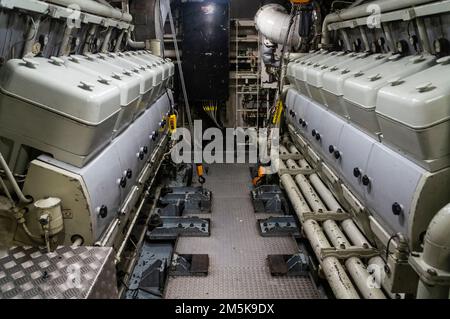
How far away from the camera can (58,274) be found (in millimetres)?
1895

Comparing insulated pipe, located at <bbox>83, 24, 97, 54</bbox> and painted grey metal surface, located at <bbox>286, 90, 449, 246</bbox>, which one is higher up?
insulated pipe, located at <bbox>83, 24, 97, 54</bbox>

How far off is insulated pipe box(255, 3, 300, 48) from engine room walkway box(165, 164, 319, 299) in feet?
8.01

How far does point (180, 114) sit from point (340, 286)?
5506 mm

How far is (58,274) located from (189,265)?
1890 mm

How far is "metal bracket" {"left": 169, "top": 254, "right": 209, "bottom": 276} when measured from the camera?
11.6 feet

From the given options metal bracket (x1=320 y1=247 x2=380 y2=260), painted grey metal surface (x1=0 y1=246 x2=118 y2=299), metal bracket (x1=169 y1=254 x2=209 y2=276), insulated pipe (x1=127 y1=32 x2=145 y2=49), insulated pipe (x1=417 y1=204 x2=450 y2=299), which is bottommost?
metal bracket (x1=169 y1=254 x2=209 y2=276)

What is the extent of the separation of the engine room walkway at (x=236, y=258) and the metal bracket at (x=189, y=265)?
55mm

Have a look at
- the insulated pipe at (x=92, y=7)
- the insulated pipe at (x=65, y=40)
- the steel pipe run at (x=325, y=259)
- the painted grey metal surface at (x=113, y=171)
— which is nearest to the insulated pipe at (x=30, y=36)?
the insulated pipe at (x=92, y=7)

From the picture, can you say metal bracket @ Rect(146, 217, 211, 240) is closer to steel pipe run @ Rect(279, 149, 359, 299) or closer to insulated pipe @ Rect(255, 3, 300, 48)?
steel pipe run @ Rect(279, 149, 359, 299)

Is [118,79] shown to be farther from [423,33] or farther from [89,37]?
[423,33]

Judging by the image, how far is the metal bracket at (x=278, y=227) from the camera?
4.22m

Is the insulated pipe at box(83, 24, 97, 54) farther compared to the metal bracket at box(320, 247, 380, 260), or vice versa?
the insulated pipe at box(83, 24, 97, 54)

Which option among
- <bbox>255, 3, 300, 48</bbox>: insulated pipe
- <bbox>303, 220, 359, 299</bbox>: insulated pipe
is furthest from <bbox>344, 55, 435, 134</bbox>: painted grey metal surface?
<bbox>255, 3, 300, 48</bbox>: insulated pipe

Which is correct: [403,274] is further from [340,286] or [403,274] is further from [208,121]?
[208,121]
